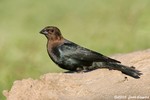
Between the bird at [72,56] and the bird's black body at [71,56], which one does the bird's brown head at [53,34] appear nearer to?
the bird at [72,56]

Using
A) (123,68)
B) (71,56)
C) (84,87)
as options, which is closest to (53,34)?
(71,56)

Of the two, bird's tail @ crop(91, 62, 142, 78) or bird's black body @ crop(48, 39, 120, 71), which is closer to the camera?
bird's tail @ crop(91, 62, 142, 78)

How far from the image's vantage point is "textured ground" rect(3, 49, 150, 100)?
908cm

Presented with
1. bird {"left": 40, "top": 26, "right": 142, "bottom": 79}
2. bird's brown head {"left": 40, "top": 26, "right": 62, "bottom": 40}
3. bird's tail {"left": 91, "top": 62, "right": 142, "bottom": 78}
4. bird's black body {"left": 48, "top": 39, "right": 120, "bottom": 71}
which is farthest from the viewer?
bird's brown head {"left": 40, "top": 26, "right": 62, "bottom": 40}

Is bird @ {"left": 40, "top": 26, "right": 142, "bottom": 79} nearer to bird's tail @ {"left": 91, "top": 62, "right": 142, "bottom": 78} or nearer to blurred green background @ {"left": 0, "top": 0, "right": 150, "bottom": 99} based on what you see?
bird's tail @ {"left": 91, "top": 62, "right": 142, "bottom": 78}

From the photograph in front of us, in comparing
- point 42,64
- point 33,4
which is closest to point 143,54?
point 42,64

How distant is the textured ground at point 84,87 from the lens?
9.08m

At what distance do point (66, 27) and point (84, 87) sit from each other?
630 centimetres

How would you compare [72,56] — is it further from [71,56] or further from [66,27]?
[66,27]

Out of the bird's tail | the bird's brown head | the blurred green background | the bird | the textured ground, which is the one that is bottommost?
the textured ground

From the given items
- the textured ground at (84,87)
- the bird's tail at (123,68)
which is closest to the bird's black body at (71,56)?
the bird's tail at (123,68)

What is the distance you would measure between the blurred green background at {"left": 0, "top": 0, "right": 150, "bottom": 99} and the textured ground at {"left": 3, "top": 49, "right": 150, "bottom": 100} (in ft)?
13.5

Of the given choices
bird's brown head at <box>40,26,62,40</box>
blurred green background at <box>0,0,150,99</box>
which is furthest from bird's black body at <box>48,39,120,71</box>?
blurred green background at <box>0,0,150,99</box>

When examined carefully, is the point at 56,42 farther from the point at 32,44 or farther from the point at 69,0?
the point at 69,0
